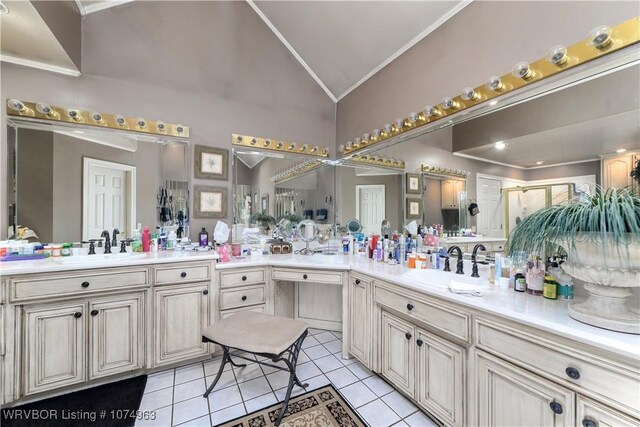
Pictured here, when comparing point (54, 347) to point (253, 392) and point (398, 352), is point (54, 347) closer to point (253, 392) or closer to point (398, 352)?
point (253, 392)

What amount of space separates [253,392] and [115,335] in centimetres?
107

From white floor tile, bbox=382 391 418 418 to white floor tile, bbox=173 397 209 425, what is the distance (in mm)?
1191

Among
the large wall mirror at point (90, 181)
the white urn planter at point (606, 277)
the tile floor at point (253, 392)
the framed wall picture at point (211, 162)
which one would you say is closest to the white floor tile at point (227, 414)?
the tile floor at point (253, 392)

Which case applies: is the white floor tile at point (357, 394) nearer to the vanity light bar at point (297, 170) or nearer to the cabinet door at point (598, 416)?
the cabinet door at point (598, 416)

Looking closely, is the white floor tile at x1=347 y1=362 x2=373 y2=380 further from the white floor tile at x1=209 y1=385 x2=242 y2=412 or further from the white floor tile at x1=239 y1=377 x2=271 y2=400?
the white floor tile at x1=209 y1=385 x2=242 y2=412

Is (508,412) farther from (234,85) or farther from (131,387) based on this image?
(234,85)

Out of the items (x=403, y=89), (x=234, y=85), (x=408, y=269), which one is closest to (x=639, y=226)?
(x=408, y=269)

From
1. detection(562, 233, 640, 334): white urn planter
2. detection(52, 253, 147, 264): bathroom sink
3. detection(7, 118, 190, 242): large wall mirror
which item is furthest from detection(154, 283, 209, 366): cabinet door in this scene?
detection(562, 233, 640, 334): white urn planter

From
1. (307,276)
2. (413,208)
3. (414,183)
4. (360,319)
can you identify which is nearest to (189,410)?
(307,276)

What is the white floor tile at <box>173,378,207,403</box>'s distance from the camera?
1741mm

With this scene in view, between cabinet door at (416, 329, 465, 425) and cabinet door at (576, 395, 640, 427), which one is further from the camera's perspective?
Result: cabinet door at (416, 329, 465, 425)

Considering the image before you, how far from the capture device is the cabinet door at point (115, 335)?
1.77 metres

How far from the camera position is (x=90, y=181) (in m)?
2.13

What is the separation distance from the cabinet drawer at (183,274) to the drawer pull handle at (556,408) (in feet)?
7.03
